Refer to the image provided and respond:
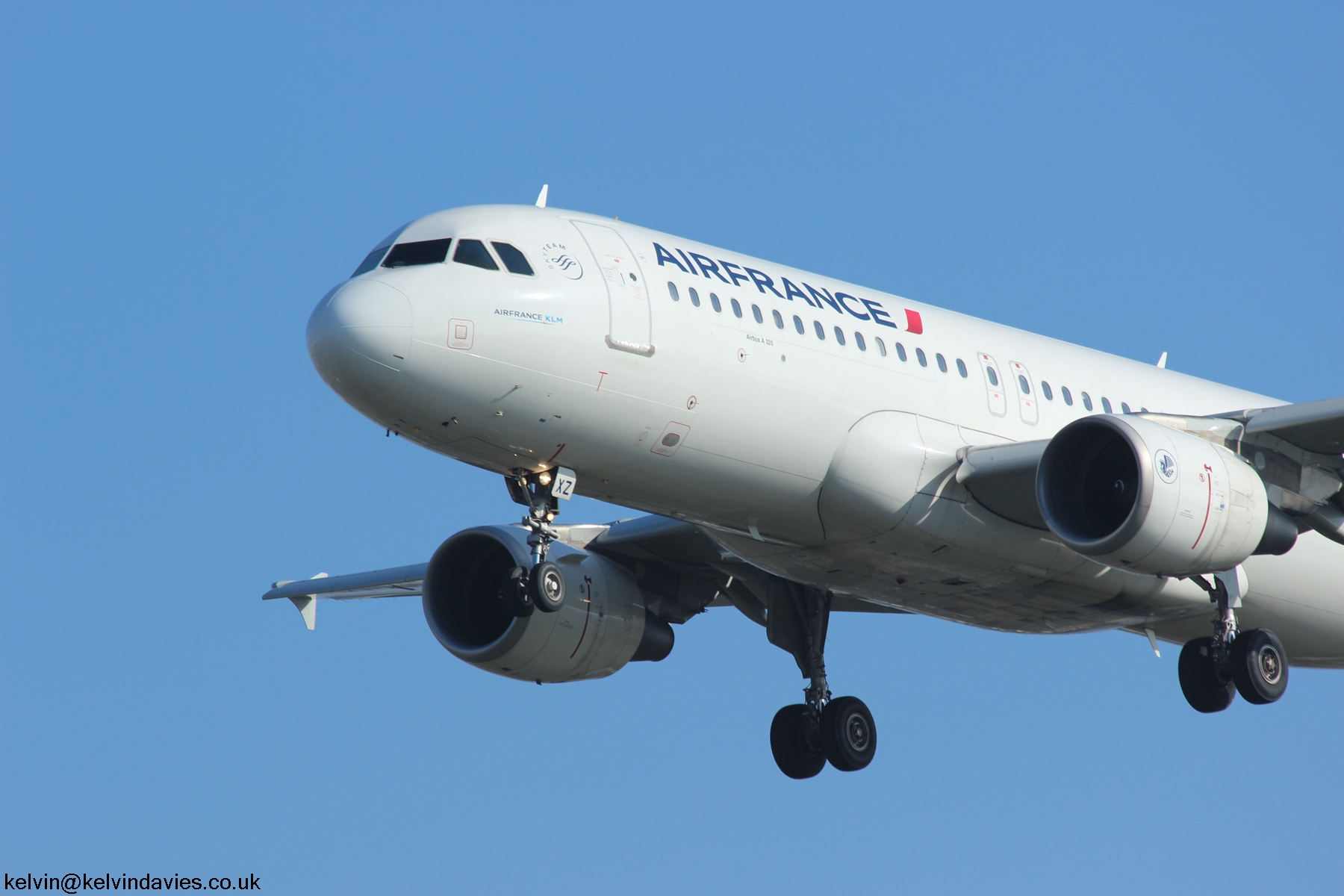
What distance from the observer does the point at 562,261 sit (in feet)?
70.1

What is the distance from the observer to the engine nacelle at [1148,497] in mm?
21469

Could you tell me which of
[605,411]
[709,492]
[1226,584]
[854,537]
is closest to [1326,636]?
[1226,584]

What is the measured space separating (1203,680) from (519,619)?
9.76 meters

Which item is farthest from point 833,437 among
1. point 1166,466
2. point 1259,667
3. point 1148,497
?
point 1259,667

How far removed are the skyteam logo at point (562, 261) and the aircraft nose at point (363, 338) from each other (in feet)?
6.06

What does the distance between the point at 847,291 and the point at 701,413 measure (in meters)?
3.68

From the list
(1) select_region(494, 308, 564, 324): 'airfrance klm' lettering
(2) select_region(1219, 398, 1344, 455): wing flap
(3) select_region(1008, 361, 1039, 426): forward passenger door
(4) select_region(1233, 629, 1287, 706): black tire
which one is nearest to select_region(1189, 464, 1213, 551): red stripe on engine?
(2) select_region(1219, 398, 1344, 455): wing flap

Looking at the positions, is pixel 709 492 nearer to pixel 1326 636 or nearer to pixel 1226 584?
pixel 1226 584

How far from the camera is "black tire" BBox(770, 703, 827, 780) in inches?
1105

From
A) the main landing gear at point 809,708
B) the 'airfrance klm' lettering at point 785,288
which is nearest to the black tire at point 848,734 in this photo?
the main landing gear at point 809,708

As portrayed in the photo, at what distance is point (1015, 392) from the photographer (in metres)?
24.7

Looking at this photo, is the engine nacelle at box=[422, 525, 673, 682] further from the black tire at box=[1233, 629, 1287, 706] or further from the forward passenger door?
the black tire at box=[1233, 629, 1287, 706]

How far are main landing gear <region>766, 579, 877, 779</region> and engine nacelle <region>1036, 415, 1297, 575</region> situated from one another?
22.5 ft

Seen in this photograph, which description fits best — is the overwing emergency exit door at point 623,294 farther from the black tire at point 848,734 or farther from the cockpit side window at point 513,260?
the black tire at point 848,734
